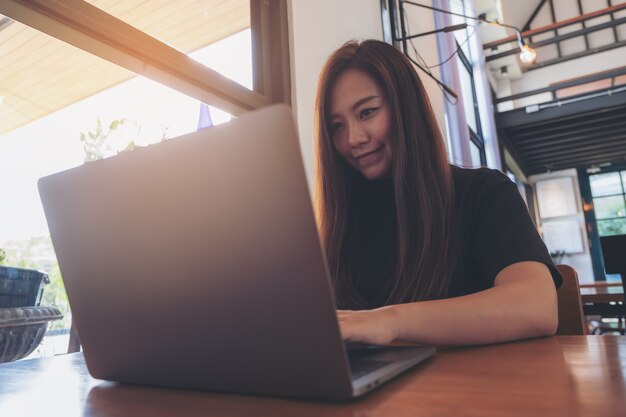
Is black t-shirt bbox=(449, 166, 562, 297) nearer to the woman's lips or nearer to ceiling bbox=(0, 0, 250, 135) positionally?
the woman's lips

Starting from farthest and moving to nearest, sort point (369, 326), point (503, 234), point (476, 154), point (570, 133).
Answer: point (570, 133)
point (476, 154)
point (503, 234)
point (369, 326)

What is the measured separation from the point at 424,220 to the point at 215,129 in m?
0.69

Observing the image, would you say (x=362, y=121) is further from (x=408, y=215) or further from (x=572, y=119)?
(x=572, y=119)

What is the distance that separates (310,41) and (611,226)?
7.79m

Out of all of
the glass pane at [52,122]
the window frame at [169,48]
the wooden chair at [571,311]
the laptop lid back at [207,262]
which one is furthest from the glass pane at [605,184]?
the laptop lid back at [207,262]

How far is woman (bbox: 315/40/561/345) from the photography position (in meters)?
0.71

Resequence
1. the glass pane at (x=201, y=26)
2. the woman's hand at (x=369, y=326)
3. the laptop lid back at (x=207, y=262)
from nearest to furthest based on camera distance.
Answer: the laptop lid back at (x=207, y=262), the woman's hand at (x=369, y=326), the glass pane at (x=201, y=26)

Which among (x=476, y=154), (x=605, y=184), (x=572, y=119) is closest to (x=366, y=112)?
(x=476, y=154)

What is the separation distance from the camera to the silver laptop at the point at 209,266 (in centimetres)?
33

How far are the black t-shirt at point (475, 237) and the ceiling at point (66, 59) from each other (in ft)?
3.13

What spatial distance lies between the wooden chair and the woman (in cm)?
23

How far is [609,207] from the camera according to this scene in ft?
25.6

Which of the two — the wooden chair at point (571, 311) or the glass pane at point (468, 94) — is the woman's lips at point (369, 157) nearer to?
the wooden chair at point (571, 311)

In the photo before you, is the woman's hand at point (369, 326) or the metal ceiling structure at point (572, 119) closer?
the woman's hand at point (369, 326)
